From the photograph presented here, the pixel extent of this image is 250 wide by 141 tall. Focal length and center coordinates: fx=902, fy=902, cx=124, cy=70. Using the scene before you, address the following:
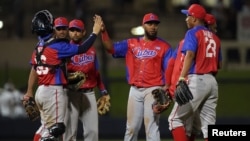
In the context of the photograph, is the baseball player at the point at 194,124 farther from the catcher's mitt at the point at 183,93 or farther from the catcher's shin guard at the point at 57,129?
the catcher's shin guard at the point at 57,129

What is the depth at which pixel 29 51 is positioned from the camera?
2052cm

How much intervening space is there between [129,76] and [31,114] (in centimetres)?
155

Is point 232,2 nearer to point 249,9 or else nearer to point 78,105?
point 249,9

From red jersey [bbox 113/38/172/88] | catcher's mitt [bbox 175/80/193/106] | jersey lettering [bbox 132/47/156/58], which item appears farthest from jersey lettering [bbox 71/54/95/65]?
catcher's mitt [bbox 175/80/193/106]

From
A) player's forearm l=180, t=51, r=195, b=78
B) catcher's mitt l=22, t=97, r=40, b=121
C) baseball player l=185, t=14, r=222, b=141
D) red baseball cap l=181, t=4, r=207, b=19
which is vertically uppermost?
red baseball cap l=181, t=4, r=207, b=19

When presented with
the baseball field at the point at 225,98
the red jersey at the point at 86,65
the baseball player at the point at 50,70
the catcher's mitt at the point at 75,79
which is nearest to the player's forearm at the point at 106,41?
the red jersey at the point at 86,65

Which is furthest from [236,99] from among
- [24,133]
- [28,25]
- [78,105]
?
[28,25]

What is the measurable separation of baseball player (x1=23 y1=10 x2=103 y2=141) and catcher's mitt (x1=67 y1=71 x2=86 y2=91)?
21.9 inches

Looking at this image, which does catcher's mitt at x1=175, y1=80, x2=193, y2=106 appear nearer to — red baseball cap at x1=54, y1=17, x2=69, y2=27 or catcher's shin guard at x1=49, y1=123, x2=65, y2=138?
catcher's shin guard at x1=49, y1=123, x2=65, y2=138

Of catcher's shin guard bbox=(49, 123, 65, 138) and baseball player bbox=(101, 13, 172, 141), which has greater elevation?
baseball player bbox=(101, 13, 172, 141)

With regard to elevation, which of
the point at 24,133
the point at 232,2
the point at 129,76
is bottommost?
the point at 24,133

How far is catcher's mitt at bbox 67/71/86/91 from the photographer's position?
12.0 m

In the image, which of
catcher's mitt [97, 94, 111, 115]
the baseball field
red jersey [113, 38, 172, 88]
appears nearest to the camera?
red jersey [113, 38, 172, 88]

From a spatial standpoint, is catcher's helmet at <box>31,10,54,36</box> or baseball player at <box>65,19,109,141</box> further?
baseball player at <box>65,19,109,141</box>
